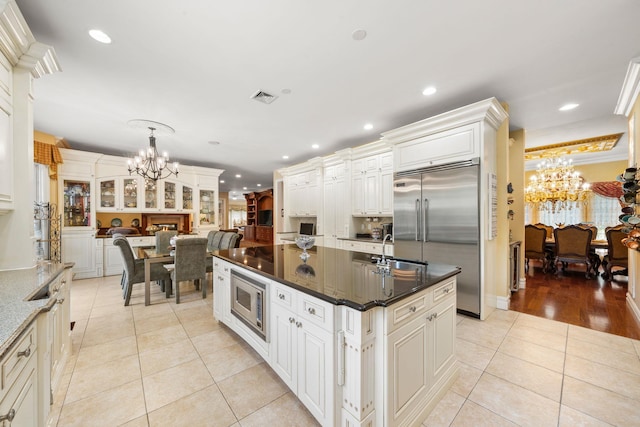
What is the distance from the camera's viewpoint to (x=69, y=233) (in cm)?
492

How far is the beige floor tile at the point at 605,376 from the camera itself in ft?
5.99

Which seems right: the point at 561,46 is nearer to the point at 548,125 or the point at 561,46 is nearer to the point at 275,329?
the point at 548,125

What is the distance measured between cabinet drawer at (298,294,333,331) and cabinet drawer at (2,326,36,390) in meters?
1.17

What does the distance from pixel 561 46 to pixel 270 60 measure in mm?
2521

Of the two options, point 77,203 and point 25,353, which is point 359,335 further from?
point 77,203

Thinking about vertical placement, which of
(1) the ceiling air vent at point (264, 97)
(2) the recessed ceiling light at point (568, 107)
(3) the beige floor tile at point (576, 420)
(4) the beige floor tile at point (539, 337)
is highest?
(1) the ceiling air vent at point (264, 97)

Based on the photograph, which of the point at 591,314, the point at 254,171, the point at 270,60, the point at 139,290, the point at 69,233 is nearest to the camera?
the point at 270,60

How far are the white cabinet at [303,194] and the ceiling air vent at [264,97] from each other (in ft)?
8.85

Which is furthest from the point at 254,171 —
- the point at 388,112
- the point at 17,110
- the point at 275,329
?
the point at 275,329

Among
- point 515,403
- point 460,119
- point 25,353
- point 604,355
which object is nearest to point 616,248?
point 604,355

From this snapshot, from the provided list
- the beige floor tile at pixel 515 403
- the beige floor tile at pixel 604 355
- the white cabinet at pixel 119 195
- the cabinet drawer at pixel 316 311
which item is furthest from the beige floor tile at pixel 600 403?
the white cabinet at pixel 119 195

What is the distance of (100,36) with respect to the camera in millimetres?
1987

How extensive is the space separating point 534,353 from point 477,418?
121cm

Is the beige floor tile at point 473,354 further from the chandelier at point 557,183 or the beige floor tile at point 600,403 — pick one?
the chandelier at point 557,183
